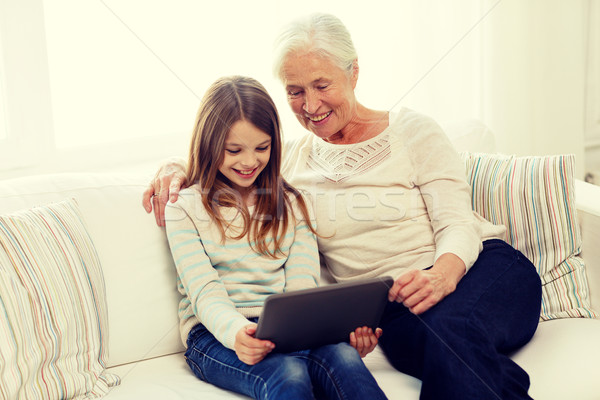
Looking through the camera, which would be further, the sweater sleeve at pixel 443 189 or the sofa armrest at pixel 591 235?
the sofa armrest at pixel 591 235

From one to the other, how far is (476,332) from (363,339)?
9.0 inches

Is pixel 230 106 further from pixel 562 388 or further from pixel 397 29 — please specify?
pixel 397 29

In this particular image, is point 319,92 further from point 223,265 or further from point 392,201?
point 223,265

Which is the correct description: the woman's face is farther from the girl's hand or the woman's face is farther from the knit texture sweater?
the girl's hand

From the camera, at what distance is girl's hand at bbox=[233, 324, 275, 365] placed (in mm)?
1243

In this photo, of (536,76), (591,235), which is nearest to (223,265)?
(591,235)

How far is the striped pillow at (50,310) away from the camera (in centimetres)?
120

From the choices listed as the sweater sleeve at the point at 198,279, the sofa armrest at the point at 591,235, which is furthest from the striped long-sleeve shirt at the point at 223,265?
the sofa armrest at the point at 591,235

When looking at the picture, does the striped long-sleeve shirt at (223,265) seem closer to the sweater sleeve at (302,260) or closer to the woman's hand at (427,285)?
the sweater sleeve at (302,260)

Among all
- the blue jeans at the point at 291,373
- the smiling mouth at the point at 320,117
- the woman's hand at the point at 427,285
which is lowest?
the blue jeans at the point at 291,373

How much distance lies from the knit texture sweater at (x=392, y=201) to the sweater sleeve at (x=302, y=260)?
0.06 meters

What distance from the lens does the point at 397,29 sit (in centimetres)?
262

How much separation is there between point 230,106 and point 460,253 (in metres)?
0.61

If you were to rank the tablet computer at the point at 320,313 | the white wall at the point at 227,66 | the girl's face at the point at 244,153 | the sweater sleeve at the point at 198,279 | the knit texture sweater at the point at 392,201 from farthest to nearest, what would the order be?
the white wall at the point at 227,66 → the knit texture sweater at the point at 392,201 → the girl's face at the point at 244,153 → the sweater sleeve at the point at 198,279 → the tablet computer at the point at 320,313
